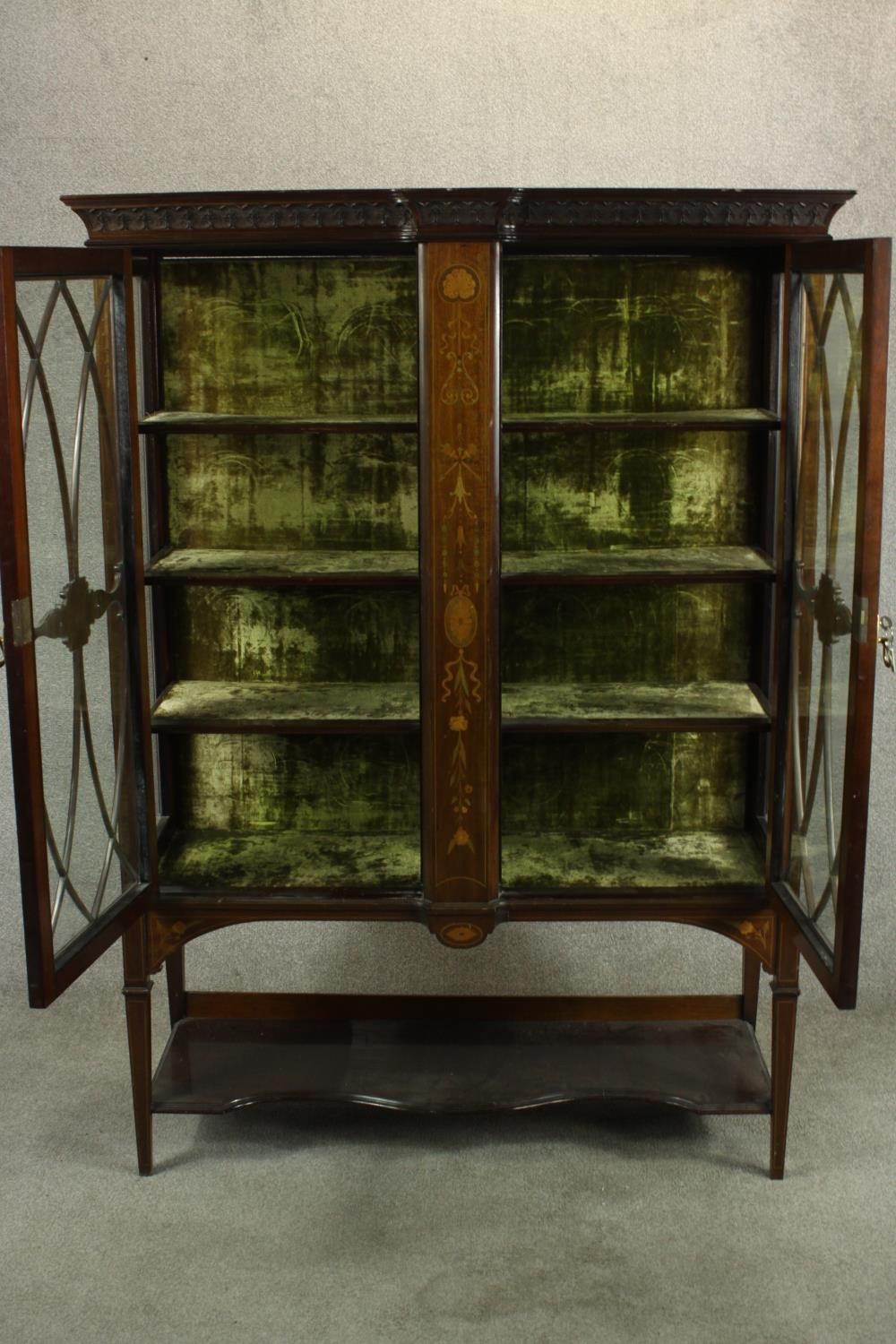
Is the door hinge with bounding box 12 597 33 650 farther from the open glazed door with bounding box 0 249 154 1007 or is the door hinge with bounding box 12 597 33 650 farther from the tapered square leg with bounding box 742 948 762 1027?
the tapered square leg with bounding box 742 948 762 1027

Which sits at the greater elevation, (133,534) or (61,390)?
(61,390)

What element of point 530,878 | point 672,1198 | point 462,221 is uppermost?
point 462,221

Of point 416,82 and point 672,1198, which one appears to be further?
point 416,82

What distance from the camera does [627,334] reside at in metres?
3.12

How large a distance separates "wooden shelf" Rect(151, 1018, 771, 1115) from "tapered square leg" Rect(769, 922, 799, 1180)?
0.05 m

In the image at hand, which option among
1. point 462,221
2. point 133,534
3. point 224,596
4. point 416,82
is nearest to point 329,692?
point 224,596

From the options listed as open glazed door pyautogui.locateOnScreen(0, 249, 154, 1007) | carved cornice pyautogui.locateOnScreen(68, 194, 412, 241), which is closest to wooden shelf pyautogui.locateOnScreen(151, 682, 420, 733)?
open glazed door pyautogui.locateOnScreen(0, 249, 154, 1007)

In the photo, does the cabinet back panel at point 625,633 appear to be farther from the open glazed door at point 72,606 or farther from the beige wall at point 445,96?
the beige wall at point 445,96

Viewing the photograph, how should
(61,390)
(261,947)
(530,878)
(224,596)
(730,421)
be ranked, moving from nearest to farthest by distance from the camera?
(61,390) < (730,421) < (530,878) < (224,596) < (261,947)

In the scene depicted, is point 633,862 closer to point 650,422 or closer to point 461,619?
point 461,619

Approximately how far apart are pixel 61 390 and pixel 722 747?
1556mm

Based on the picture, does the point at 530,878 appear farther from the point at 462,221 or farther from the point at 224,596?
the point at 462,221

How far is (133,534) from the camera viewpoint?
286cm

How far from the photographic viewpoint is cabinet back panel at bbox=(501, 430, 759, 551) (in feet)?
10.4
